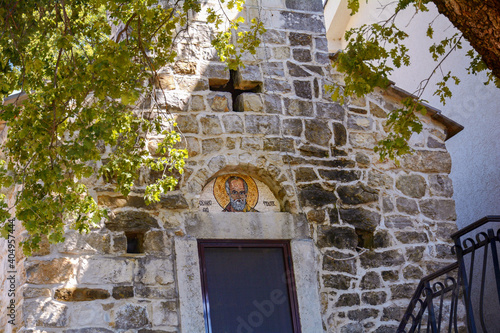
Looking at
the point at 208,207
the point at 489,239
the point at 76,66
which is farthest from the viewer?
the point at 208,207

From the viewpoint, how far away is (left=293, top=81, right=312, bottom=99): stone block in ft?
23.4

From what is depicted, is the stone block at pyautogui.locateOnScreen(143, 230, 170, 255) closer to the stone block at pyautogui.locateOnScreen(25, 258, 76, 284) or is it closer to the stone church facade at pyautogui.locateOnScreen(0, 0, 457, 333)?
the stone church facade at pyautogui.locateOnScreen(0, 0, 457, 333)

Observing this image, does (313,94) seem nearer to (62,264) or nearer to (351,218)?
(351,218)

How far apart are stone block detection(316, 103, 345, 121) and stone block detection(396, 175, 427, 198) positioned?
902 millimetres

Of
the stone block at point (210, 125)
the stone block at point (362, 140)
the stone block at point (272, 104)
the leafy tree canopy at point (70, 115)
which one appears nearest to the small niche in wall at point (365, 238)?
the stone block at point (362, 140)

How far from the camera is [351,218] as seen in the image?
22.2ft

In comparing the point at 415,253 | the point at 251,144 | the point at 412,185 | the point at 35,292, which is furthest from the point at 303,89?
the point at 35,292

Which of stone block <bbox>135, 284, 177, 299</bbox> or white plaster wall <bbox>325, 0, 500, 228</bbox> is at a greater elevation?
white plaster wall <bbox>325, 0, 500, 228</bbox>

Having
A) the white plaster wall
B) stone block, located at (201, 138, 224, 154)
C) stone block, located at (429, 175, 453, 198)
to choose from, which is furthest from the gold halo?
the white plaster wall

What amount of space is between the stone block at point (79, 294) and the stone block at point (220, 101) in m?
2.12

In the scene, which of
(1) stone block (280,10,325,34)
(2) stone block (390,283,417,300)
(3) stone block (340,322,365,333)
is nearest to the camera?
(3) stone block (340,322,365,333)

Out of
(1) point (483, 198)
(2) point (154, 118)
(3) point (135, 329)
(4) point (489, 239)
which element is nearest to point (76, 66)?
(2) point (154, 118)

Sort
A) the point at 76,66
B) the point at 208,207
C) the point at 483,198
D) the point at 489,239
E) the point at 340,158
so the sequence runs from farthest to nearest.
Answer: the point at 483,198, the point at 340,158, the point at 208,207, the point at 76,66, the point at 489,239

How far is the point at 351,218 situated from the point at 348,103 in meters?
1.31
